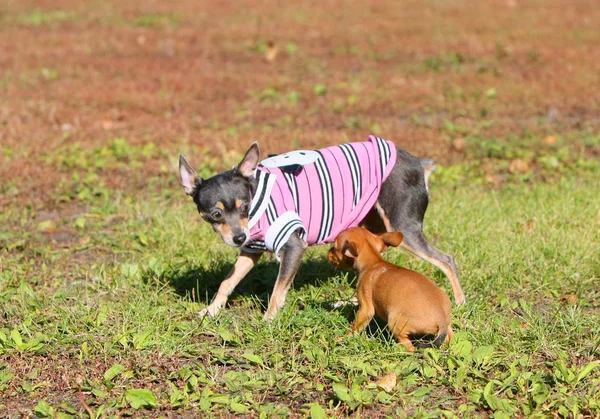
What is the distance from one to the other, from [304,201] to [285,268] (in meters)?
0.46

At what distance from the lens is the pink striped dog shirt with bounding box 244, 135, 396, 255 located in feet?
17.0

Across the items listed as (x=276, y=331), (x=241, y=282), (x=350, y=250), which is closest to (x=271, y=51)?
(x=241, y=282)

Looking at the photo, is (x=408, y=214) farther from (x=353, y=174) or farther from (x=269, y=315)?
(x=269, y=315)

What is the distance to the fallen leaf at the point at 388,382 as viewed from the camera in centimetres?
433

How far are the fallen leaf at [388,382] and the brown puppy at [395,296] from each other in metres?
0.28

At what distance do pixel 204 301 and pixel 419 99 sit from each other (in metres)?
6.82

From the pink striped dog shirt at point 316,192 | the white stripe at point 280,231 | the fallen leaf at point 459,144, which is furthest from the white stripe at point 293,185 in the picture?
the fallen leaf at point 459,144

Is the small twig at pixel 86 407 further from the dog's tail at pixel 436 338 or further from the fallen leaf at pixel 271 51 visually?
the fallen leaf at pixel 271 51

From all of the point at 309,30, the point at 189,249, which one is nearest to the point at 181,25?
the point at 309,30

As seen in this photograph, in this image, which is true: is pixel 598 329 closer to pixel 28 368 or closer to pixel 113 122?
pixel 28 368

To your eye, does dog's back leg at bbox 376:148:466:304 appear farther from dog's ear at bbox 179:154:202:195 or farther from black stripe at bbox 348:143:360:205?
dog's ear at bbox 179:154:202:195

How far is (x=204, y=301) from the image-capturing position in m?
5.79

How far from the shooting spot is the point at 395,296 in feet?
14.9

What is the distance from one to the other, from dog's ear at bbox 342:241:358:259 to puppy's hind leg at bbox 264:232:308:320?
352 millimetres
